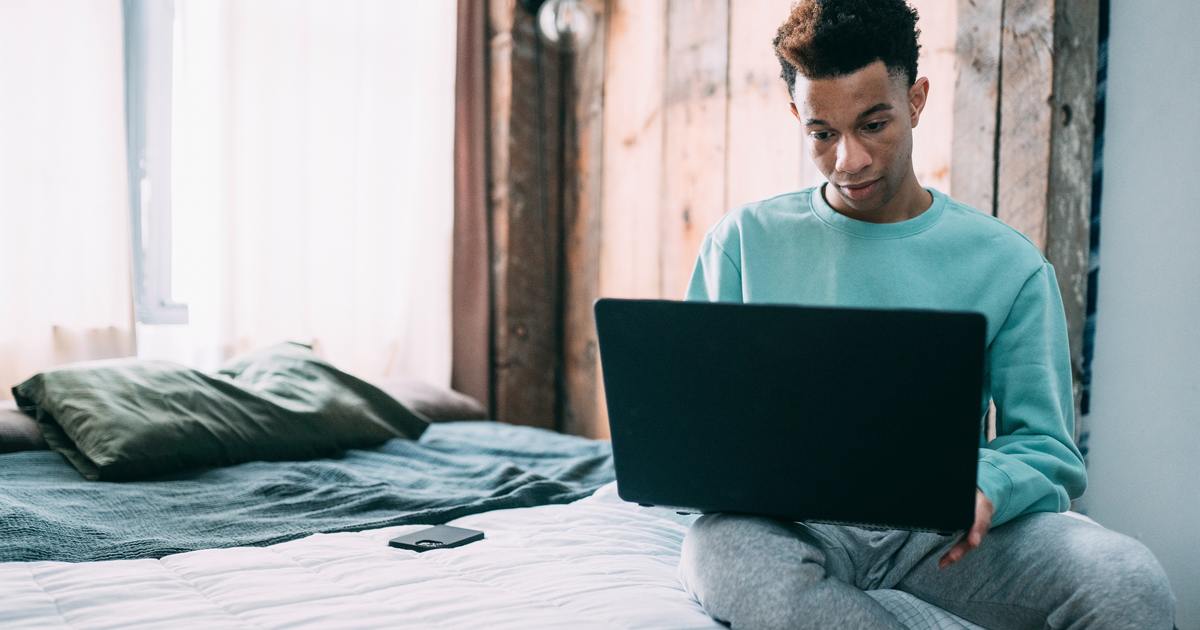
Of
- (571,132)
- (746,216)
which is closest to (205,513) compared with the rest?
(746,216)

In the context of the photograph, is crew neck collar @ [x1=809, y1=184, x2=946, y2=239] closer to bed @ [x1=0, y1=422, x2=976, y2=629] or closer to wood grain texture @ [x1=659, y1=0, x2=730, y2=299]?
bed @ [x1=0, y1=422, x2=976, y2=629]

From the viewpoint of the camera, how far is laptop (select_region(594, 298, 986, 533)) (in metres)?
0.81

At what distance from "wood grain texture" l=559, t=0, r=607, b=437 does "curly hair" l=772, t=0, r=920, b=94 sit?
166 centimetres

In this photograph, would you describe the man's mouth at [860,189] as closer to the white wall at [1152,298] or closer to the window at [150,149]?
the white wall at [1152,298]

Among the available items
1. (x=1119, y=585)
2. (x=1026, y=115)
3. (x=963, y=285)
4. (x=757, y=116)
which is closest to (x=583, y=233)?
(x=757, y=116)

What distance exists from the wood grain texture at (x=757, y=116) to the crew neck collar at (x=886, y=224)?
3.31 ft

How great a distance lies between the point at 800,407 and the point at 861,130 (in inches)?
18.7

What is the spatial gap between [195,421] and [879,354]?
1.35m

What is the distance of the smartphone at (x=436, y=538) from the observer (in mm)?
1243

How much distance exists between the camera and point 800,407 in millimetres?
857

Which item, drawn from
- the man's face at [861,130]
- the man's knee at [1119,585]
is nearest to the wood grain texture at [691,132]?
the man's face at [861,130]

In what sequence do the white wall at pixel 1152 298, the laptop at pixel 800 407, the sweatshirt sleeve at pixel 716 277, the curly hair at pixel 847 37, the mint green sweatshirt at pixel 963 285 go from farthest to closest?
the white wall at pixel 1152 298 → the sweatshirt sleeve at pixel 716 277 → the curly hair at pixel 847 37 → the mint green sweatshirt at pixel 963 285 → the laptop at pixel 800 407

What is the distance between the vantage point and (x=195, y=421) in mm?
1754

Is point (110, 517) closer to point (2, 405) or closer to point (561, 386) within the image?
point (2, 405)
